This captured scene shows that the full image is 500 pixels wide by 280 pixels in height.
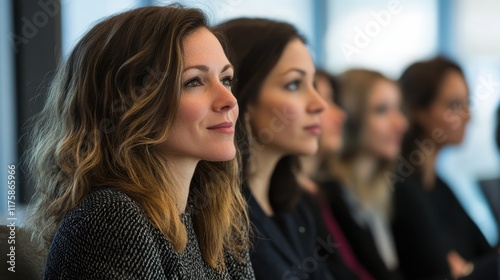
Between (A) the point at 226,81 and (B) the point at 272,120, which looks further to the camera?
(B) the point at 272,120

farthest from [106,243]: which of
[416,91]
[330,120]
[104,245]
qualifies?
[416,91]

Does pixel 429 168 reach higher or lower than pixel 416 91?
lower

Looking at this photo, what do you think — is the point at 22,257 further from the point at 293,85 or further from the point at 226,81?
the point at 293,85

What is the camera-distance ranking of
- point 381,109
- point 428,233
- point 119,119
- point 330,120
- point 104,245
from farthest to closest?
point 428,233
point 381,109
point 330,120
point 119,119
point 104,245

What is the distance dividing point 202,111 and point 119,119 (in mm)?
172

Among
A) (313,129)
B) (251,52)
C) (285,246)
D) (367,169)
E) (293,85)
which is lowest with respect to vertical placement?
(367,169)

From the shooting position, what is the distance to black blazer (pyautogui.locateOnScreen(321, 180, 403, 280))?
2986 millimetres

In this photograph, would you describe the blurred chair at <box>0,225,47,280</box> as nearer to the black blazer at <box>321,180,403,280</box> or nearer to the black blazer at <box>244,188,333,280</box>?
the black blazer at <box>244,188,333,280</box>

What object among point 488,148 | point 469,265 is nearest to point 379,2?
point 488,148

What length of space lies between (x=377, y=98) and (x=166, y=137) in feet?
5.60

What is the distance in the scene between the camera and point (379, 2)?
11.5 feet

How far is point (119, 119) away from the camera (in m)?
1.52

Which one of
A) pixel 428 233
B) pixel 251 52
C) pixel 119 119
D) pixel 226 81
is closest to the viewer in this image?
pixel 119 119

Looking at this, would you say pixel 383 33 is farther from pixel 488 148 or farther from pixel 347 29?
pixel 488 148
